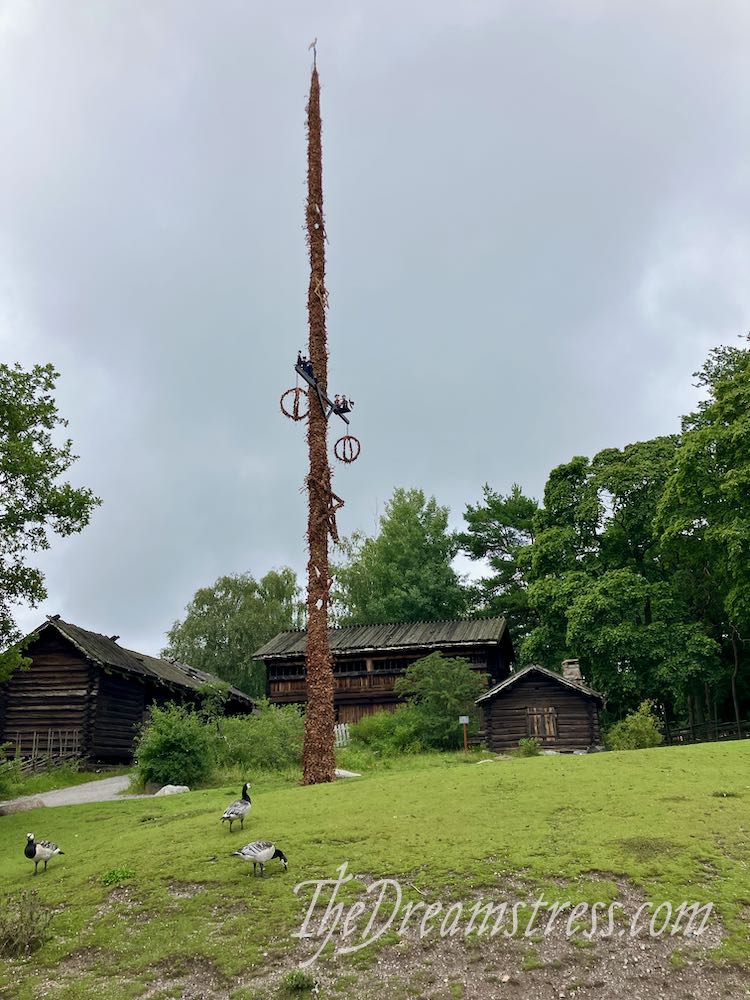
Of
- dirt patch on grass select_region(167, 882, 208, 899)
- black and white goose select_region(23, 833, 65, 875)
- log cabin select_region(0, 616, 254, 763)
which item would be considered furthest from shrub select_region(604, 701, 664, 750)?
black and white goose select_region(23, 833, 65, 875)

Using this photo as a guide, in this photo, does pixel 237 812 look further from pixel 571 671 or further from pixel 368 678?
pixel 368 678

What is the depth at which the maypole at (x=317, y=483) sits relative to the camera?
931 inches

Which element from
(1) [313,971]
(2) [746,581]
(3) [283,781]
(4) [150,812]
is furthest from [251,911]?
(2) [746,581]

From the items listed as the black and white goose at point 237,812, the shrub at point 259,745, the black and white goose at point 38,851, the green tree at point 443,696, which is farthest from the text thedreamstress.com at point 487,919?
the green tree at point 443,696

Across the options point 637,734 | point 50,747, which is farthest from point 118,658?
point 637,734

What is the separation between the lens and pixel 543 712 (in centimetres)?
3556

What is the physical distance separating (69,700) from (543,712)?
75.8 feet

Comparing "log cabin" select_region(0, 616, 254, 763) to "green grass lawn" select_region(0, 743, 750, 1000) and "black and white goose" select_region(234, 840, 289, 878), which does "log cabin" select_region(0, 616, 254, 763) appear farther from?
"black and white goose" select_region(234, 840, 289, 878)

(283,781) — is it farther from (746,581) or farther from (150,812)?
(746,581)

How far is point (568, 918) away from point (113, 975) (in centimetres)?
576

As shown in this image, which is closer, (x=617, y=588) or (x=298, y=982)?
(x=298, y=982)

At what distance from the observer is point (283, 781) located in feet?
82.6

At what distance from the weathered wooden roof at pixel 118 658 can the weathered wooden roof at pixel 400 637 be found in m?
5.25

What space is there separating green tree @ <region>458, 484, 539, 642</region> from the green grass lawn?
43.9 m
